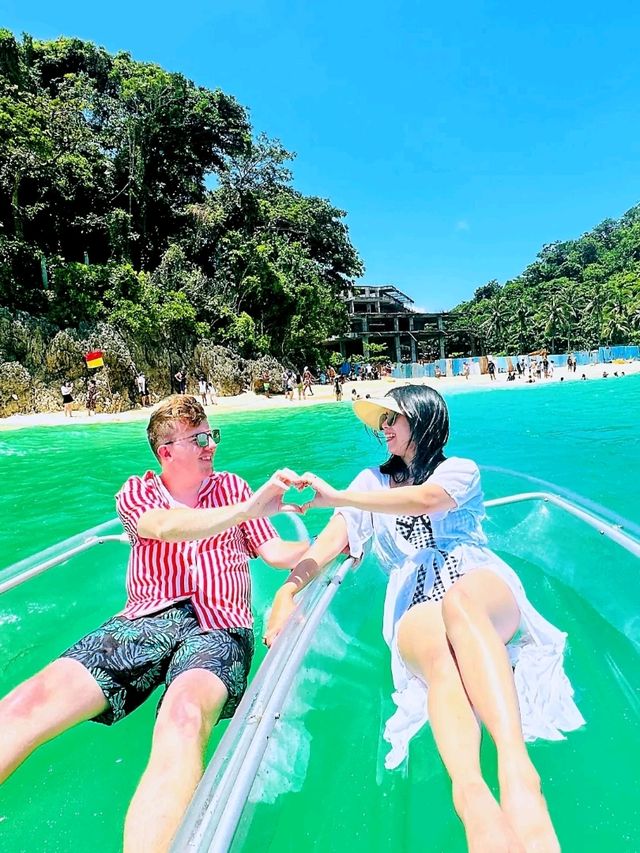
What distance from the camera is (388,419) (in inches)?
80.1

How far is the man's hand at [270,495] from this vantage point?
1756 millimetres

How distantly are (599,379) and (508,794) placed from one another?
107ft

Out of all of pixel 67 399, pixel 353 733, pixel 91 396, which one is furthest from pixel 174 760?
pixel 67 399

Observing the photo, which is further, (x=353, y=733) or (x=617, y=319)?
(x=617, y=319)

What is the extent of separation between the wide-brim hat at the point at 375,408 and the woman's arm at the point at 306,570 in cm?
47

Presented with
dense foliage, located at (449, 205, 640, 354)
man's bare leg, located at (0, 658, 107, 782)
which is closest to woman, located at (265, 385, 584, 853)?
man's bare leg, located at (0, 658, 107, 782)

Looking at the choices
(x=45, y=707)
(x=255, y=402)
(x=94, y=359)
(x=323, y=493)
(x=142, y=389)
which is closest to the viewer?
(x=45, y=707)

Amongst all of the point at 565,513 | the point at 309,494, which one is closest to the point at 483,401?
the point at 309,494

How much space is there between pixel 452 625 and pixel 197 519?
2.75ft

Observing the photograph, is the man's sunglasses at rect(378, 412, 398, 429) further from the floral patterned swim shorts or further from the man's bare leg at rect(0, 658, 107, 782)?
the man's bare leg at rect(0, 658, 107, 782)

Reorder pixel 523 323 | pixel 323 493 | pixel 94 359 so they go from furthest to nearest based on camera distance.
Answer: pixel 523 323 → pixel 94 359 → pixel 323 493

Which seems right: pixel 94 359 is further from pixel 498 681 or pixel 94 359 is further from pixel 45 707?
pixel 498 681

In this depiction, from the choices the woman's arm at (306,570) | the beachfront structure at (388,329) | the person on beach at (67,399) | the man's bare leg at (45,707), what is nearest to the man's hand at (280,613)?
the woman's arm at (306,570)

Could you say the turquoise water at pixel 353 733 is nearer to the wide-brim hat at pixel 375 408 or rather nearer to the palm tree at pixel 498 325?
the wide-brim hat at pixel 375 408
